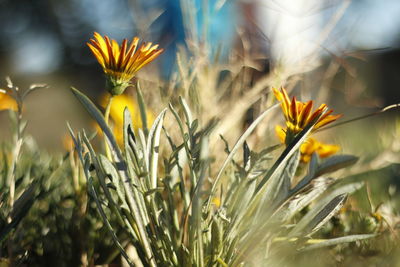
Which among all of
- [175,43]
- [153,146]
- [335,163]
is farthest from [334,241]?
[175,43]

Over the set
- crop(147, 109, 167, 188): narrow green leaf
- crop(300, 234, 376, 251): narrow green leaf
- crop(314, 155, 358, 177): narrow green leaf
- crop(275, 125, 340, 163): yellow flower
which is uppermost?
crop(147, 109, 167, 188): narrow green leaf

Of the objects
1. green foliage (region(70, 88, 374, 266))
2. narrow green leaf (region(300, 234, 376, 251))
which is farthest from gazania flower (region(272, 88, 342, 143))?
narrow green leaf (region(300, 234, 376, 251))

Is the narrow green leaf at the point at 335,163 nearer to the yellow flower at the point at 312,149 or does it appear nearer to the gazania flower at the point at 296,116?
the gazania flower at the point at 296,116

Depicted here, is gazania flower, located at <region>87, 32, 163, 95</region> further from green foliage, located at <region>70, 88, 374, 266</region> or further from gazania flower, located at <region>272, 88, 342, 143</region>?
gazania flower, located at <region>272, 88, 342, 143</region>

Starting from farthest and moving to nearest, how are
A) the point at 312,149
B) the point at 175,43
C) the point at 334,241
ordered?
the point at 175,43 → the point at 312,149 → the point at 334,241

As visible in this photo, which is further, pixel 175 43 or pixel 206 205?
pixel 175 43

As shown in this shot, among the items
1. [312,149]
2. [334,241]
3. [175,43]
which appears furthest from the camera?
[175,43]

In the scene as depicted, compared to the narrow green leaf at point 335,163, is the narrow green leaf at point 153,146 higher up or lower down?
higher up

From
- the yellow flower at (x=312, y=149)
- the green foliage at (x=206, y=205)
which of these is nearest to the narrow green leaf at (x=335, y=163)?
the green foliage at (x=206, y=205)

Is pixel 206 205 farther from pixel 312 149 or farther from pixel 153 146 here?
pixel 312 149

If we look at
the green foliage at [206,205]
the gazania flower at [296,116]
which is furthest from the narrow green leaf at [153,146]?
the gazania flower at [296,116]

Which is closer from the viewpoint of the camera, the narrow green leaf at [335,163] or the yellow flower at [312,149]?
the narrow green leaf at [335,163]

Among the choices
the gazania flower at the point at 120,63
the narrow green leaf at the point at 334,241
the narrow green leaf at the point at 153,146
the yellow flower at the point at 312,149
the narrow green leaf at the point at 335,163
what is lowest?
the narrow green leaf at the point at 334,241
